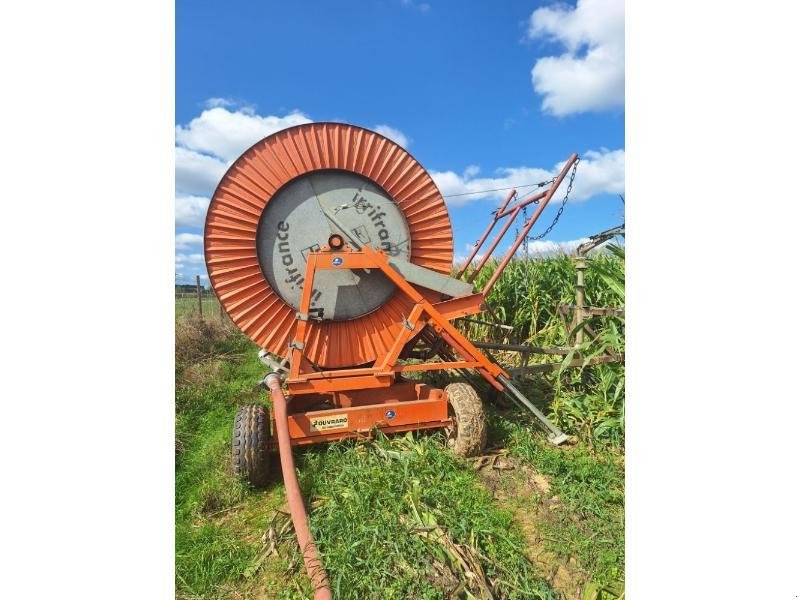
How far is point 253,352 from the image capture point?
8.77 m

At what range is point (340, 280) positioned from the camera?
3830 millimetres

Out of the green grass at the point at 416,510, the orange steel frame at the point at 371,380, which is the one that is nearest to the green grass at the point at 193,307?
the green grass at the point at 416,510

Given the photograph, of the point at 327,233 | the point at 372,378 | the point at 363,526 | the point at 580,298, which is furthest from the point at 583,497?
the point at 327,233

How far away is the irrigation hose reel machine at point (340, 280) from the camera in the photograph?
3596 millimetres

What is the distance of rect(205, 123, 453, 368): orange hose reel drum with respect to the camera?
3.63 m

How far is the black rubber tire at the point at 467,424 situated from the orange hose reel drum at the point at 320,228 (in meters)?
0.82

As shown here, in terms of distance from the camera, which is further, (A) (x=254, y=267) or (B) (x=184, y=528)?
(A) (x=254, y=267)

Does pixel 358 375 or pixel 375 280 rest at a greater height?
pixel 375 280

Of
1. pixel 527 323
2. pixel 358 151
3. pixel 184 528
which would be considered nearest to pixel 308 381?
pixel 184 528

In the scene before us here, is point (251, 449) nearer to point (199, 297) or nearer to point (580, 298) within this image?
point (580, 298)

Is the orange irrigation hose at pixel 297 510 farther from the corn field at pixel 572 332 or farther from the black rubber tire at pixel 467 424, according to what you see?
the corn field at pixel 572 332

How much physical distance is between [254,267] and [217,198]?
63 cm

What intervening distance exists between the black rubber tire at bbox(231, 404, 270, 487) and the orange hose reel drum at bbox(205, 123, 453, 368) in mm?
692

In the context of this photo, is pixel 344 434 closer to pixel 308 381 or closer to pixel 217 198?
pixel 308 381
